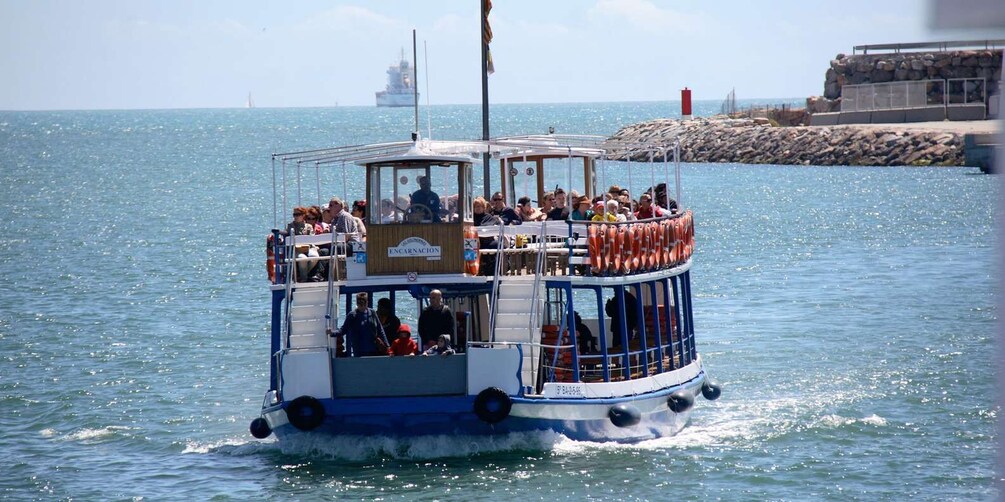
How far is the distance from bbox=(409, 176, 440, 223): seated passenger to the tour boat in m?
0.02

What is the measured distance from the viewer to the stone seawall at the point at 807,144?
7831 cm

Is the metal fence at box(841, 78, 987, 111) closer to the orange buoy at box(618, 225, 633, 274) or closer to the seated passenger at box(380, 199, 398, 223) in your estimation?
the orange buoy at box(618, 225, 633, 274)

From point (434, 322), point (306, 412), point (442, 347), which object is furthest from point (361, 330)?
point (306, 412)

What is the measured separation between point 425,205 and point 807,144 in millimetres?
73644

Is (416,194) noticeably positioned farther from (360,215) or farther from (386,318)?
(360,215)

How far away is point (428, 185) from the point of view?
18922mm

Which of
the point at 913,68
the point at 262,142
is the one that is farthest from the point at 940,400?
the point at 262,142

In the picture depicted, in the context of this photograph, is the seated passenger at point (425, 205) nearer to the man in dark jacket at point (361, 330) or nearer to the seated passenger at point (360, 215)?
the seated passenger at point (360, 215)

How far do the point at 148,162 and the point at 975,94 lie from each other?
74.5 m

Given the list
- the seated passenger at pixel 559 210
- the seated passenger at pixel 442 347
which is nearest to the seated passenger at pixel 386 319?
the seated passenger at pixel 442 347

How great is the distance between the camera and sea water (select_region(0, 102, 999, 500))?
60.3ft

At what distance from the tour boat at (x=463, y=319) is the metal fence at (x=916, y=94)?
6604 cm

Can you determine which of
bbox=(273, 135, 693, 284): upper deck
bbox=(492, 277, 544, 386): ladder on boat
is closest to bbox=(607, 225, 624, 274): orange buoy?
bbox=(273, 135, 693, 284): upper deck

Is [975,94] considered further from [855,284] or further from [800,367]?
[800,367]
